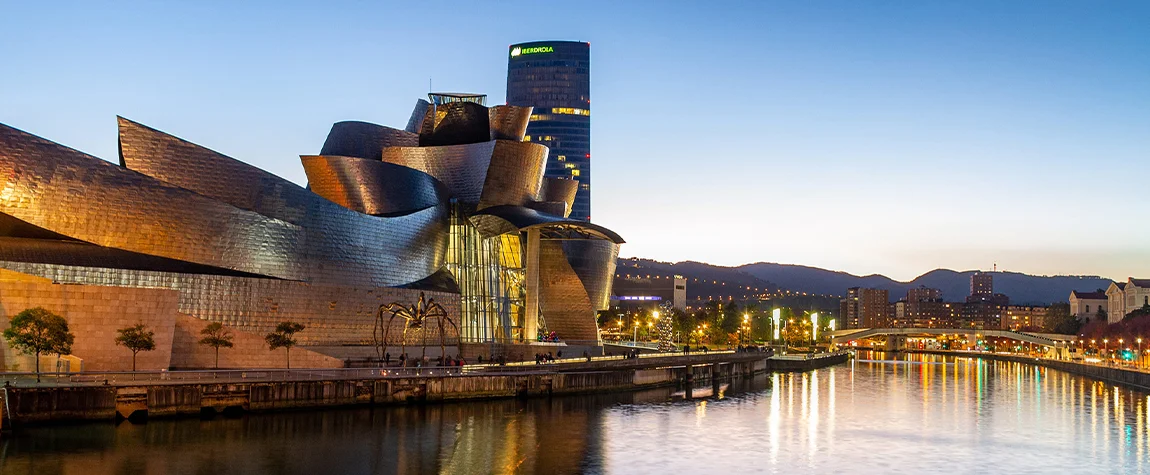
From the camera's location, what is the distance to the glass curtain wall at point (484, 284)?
69312 millimetres

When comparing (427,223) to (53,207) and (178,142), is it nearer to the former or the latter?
(178,142)

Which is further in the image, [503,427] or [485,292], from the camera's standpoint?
[485,292]

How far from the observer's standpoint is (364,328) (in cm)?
5603

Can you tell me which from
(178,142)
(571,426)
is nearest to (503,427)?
(571,426)

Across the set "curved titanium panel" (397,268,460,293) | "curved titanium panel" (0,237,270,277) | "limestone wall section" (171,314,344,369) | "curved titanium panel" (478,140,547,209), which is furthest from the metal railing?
"curved titanium panel" (478,140,547,209)

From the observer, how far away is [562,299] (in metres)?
77.0

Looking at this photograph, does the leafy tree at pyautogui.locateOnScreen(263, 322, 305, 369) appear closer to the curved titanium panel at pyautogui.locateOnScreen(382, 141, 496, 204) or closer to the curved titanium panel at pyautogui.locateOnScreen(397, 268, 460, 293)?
the curved titanium panel at pyautogui.locateOnScreen(397, 268, 460, 293)

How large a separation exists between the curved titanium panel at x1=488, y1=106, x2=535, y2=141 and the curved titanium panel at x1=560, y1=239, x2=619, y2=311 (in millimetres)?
9057

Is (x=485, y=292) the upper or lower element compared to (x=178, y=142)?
lower

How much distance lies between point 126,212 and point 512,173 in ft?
94.4

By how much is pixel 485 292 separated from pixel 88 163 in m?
30.2

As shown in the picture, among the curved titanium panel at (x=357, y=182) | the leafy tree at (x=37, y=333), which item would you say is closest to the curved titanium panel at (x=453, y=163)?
the curved titanium panel at (x=357, y=182)

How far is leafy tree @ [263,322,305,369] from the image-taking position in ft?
155

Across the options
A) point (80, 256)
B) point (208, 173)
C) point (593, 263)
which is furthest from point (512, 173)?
point (80, 256)
